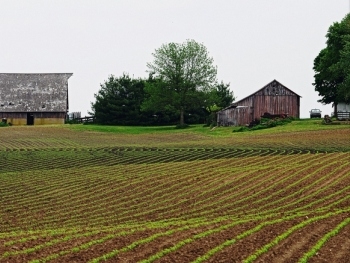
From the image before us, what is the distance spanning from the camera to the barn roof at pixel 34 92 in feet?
287

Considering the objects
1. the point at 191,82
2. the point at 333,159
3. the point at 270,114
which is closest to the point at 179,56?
the point at 191,82

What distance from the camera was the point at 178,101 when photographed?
251 feet

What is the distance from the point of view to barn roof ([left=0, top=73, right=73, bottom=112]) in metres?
87.4

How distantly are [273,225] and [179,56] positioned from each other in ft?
208

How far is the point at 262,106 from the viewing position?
74750mm

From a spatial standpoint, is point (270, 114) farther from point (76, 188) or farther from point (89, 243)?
point (89, 243)

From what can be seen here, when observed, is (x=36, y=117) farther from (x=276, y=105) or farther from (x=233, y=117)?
(x=276, y=105)

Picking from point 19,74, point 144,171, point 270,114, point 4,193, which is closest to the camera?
point 4,193

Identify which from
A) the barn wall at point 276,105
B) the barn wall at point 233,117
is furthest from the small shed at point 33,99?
the barn wall at point 276,105

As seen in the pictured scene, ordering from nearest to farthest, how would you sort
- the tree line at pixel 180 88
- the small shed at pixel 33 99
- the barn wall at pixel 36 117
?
1. the tree line at pixel 180 88
2. the barn wall at pixel 36 117
3. the small shed at pixel 33 99

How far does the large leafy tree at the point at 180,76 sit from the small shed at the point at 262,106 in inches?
197

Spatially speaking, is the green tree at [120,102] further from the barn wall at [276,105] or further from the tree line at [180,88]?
the barn wall at [276,105]

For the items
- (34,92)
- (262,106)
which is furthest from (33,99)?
(262,106)

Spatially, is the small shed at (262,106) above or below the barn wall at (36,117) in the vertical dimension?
above
